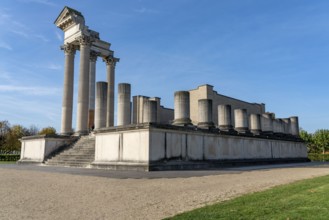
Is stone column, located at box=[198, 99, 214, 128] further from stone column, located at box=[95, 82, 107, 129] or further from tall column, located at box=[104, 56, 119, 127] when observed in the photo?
tall column, located at box=[104, 56, 119, 127]

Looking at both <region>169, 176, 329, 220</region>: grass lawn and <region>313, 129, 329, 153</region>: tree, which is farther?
<region>313, 129, 329, 153</region>: tree

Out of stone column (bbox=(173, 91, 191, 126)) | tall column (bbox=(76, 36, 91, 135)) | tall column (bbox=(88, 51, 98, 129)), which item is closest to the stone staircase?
tall column (bbox=(76, 36, 91, 135))

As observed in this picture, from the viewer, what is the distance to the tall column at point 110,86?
115 feet

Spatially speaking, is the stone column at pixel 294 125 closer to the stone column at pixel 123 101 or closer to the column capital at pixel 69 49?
the stone column at pixel 123 101

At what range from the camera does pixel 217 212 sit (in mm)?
6168

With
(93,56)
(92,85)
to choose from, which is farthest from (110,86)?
(93,56)

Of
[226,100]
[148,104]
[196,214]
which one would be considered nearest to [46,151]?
[148,104]

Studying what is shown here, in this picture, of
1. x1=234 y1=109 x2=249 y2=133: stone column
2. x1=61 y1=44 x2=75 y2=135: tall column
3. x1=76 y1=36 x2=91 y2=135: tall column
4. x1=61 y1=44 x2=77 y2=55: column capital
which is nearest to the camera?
x1=76 y1=36 x2=91 y2=135: tall column

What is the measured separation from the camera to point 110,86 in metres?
37.7

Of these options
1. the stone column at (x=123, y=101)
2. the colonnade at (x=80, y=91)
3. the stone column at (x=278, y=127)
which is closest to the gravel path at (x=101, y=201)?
the stone column at (x=123, y=101)

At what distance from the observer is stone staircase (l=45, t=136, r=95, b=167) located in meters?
24.2

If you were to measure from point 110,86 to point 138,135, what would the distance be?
19.0 m

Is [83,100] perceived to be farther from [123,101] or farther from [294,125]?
[294,125]

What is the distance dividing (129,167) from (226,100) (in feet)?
137
